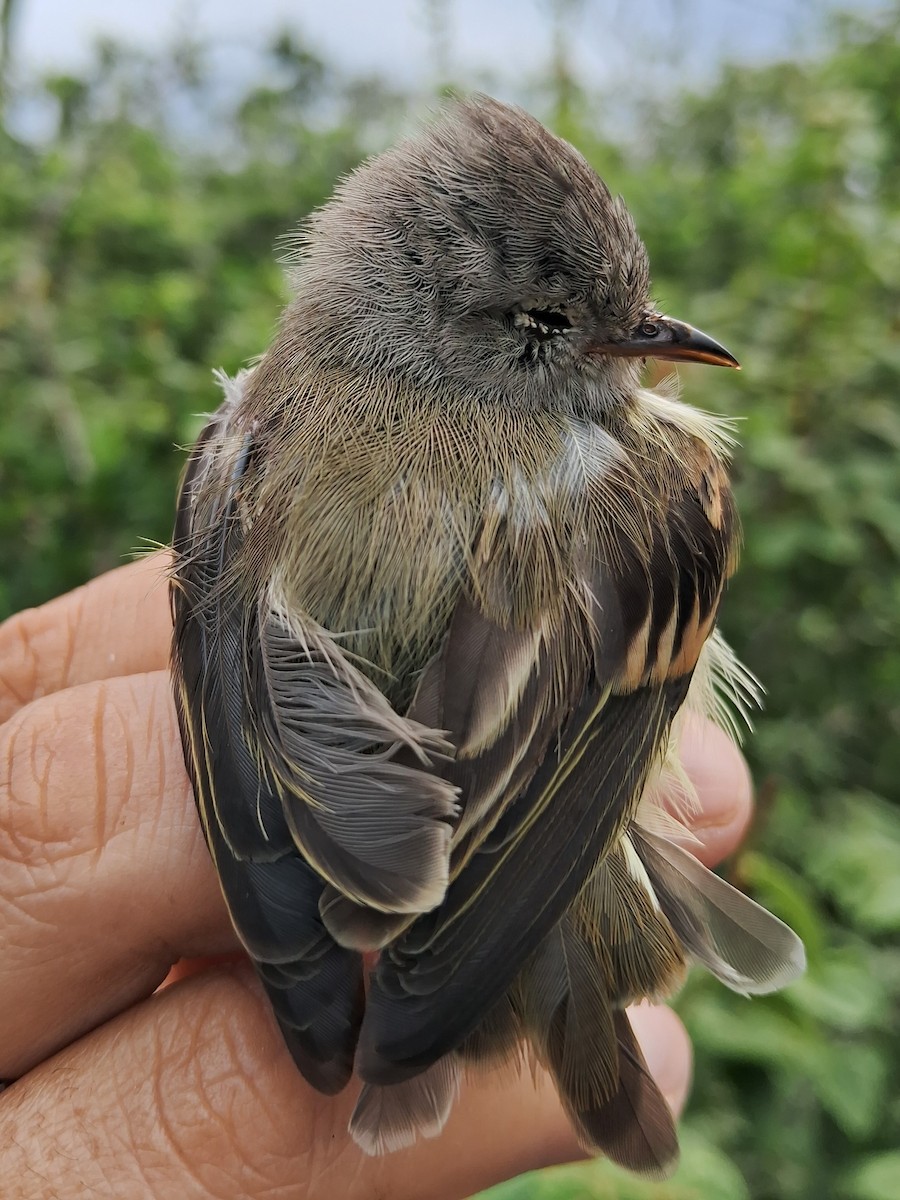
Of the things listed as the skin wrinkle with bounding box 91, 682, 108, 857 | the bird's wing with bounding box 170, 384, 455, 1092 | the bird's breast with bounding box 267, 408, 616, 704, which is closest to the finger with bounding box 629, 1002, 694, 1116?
the bird's wing with bounding box 170, 384, 455, 1092

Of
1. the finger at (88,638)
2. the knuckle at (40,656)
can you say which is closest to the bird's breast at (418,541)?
the finger at (88,638)

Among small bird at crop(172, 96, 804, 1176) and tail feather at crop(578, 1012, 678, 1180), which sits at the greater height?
small bird at crop(172, 96, 804, 1176)

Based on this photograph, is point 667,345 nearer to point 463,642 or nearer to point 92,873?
point 463,642

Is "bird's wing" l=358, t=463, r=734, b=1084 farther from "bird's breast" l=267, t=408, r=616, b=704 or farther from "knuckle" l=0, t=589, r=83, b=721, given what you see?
"knuckle" l=0, t=589, r=83, b=721

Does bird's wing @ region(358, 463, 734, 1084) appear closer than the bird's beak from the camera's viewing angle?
Yes

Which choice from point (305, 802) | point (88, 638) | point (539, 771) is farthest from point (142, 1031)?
point (88, 638)

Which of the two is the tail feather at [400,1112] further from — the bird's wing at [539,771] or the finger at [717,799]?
the finger at [717,799]

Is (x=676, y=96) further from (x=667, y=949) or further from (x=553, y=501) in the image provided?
(x=667, y=949)

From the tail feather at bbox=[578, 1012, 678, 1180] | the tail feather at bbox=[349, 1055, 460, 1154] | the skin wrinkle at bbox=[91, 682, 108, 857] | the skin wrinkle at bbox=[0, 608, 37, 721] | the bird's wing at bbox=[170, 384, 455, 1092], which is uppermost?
the bird's wing at bbox=[170, 384, 455, 1092]
